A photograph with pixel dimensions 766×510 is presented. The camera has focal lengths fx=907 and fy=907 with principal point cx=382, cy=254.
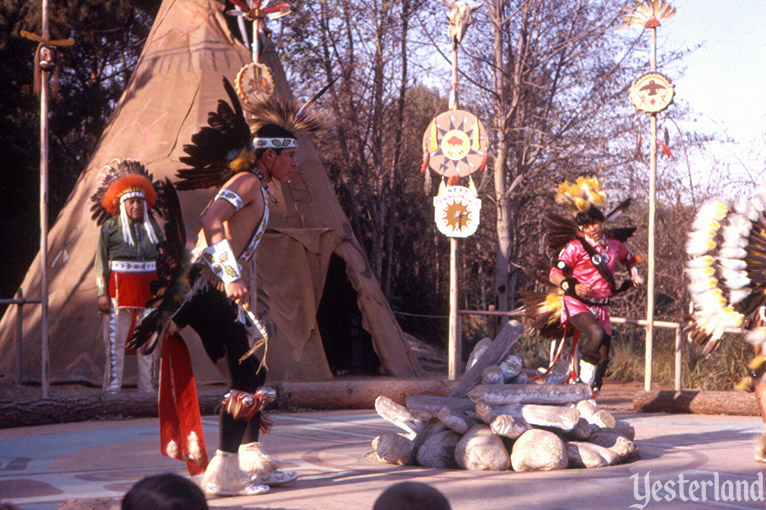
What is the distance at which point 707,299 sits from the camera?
541cm

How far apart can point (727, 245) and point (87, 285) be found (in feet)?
24.2

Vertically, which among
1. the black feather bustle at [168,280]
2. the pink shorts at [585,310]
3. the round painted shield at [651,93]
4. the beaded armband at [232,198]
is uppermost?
the round painted shield at [651,93]

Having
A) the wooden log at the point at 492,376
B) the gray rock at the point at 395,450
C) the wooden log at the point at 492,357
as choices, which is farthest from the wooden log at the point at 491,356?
the gray rock at the point at 395,450

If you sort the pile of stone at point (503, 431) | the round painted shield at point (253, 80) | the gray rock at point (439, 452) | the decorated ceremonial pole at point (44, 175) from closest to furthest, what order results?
the pile of stone at point (503, 431) → the gray rock at point (439, 452) → the decorated ceremonial pole at point (44, 175) → the round painted shield at point (253, 80)

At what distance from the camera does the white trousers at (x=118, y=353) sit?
364 inches

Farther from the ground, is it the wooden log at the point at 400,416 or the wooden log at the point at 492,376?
the wooden log at the point at 492,376

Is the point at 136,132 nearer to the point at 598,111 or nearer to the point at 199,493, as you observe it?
the point at 598,111

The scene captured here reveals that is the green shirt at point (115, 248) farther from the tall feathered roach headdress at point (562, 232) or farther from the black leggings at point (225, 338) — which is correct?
the black leggings at point (225, 338)

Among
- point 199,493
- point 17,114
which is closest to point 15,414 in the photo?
point 199,493

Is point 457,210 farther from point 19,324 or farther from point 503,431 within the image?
point 19,324

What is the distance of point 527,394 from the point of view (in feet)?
→ 19.1

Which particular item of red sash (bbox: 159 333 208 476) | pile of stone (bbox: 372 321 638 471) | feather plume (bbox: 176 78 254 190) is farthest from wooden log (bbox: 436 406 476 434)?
feather plume (bbox: 176 78 254 190)

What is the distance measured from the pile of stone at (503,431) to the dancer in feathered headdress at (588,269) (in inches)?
65.0

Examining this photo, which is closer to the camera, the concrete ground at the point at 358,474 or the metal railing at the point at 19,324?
the concrete ground at the point at 358,474
